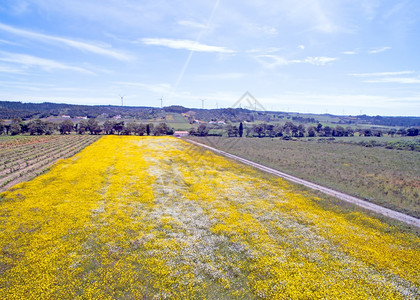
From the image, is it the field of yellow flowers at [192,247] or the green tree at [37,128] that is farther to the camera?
the green tree at [37,128]

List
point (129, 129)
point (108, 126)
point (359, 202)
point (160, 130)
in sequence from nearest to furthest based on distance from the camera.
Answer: point (359, 202), point (129, 129), point (108, 126), point (160, 130)

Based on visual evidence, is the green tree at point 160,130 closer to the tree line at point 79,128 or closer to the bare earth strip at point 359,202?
the tree line at point 79,128

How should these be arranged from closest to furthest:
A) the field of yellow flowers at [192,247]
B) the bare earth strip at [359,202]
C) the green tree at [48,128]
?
the field of yellow flowers at [192,247] < the bare earth strip at [359,202] < the green tree at [48,128]

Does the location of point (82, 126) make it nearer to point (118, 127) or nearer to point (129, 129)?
point (118, 127)

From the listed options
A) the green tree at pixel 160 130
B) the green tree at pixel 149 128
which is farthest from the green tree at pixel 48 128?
the green tree at pixel 160 130

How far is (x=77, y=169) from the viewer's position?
37.9m

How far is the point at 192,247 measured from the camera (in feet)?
53.4

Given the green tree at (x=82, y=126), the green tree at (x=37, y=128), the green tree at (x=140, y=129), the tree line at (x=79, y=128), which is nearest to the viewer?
the tree line at (x=79, y=128)

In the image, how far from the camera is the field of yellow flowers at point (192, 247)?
40.5 ft

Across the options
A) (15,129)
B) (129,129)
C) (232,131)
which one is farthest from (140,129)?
(15,129)

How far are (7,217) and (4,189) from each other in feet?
34.6

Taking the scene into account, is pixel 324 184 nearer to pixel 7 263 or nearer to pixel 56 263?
pixel 56 263

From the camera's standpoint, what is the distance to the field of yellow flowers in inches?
486

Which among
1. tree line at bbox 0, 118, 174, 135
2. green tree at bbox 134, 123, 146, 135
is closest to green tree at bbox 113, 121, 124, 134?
tree line at bbox 0, 118, 174, 135
